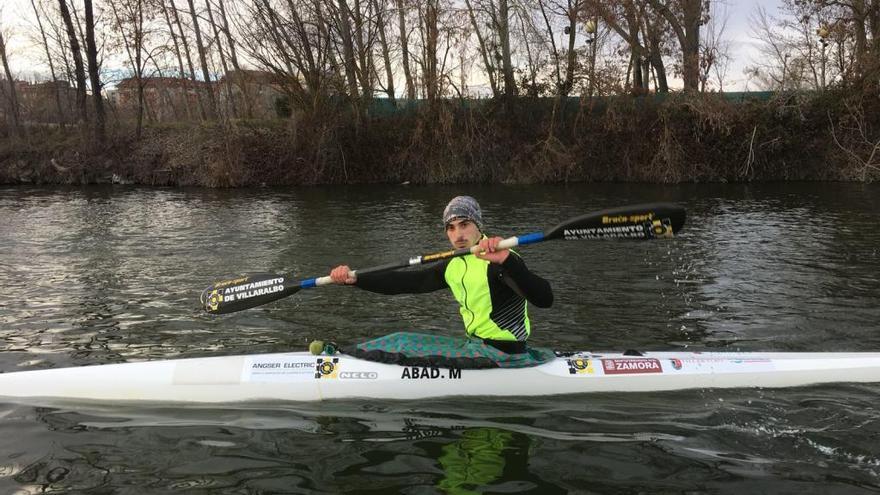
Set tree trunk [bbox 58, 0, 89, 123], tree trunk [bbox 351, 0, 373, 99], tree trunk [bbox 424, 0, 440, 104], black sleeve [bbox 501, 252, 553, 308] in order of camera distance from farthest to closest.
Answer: tree trunk [bbox 58, 0, 89, 123] → tree trunk [bbox 351, 0, 373, 99] → tree trunk [bbox 424, 0, 440, 104] → black sleeve [bbox 501, 252, 553, 308]

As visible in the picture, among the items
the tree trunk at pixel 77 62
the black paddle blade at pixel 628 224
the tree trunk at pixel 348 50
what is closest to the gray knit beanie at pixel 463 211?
the black paddle blade at pixel 628 224

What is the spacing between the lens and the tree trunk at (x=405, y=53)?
2515 cm

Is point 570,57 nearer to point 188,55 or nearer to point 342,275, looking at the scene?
point 188,55

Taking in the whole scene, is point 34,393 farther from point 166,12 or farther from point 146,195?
point 166,12

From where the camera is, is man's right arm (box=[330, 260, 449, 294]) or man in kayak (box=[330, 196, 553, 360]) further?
man's right arm (box=[330, 260, 449, 294])

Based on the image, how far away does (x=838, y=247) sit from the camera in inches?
414

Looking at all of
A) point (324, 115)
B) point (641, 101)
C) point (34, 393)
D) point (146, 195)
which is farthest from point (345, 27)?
point (34, 393)

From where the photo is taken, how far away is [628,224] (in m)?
4.72

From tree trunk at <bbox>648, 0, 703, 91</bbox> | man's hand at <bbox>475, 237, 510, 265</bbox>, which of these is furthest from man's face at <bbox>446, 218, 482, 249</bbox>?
tree trunk at <bbox>648, 0, 703, 91</bbox>

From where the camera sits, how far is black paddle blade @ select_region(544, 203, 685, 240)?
4.60 meters

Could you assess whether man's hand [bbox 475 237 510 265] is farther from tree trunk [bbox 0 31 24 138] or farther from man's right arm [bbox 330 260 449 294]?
tree trunk [bbox 0 31 24 138]

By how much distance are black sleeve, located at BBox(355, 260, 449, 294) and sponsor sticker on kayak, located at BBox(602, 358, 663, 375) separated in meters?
1.36

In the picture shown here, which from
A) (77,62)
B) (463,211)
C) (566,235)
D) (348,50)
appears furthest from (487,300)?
(77,62)

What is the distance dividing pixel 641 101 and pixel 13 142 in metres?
27.6
